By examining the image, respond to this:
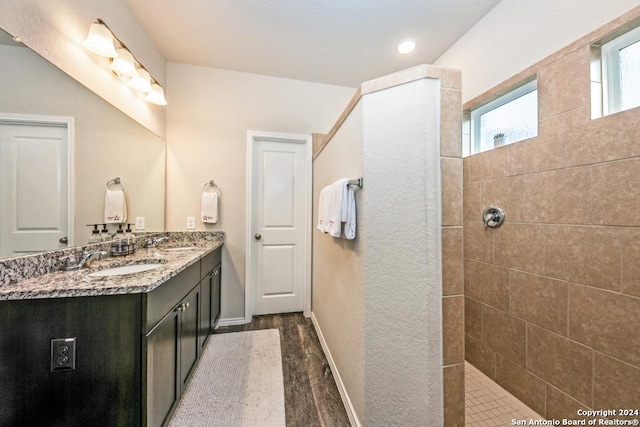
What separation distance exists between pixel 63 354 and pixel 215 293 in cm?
130

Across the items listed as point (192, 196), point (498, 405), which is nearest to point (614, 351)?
point (498, 405)

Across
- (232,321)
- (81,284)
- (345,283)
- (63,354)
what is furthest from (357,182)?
(232,321)

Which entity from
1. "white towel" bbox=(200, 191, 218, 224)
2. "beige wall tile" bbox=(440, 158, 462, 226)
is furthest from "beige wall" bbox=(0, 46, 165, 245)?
"beige wall tile" bbox=(440, 158, 462, 226)

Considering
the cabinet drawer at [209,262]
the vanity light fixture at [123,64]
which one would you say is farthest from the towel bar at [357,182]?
the vanity light fixture at [123,64]

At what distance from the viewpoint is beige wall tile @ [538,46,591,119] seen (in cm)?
115

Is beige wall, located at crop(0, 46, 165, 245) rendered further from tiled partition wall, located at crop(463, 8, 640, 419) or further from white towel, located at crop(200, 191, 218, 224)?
tiled partition wall, located at crop(463, 8, 640, 419)

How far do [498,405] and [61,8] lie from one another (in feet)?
11.1

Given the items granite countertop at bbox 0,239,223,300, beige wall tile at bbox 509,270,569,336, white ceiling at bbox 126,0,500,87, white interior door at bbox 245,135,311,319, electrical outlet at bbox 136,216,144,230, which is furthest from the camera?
white interior door at bbox 245,135,311,319

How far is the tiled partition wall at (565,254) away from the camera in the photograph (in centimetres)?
102

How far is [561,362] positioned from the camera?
4.06 feet

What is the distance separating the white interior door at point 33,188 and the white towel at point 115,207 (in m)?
0.37

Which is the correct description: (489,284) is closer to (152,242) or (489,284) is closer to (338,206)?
(338,206)

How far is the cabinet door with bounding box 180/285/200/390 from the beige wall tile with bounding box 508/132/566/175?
224 cm

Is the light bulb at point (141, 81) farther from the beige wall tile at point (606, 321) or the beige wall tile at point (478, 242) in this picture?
the beige wall tile at point (606, 321)
